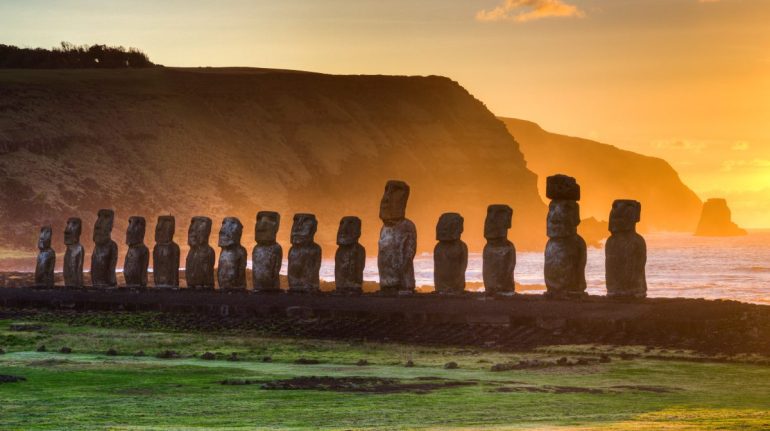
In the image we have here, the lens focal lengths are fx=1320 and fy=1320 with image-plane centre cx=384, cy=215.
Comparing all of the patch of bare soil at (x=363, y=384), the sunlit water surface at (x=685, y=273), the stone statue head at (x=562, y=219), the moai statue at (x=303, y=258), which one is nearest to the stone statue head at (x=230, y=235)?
the moai statue at (x=303, y=258)

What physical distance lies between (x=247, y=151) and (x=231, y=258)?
10448cm

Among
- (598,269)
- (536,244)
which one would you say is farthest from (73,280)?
(536,244)

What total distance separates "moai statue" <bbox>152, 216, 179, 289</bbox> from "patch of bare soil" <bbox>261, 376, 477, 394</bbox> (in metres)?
20.2

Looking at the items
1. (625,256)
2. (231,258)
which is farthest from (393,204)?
(625,256)

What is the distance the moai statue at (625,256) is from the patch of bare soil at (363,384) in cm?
1039

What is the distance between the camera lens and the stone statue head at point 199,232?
124ft

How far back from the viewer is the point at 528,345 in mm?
25344

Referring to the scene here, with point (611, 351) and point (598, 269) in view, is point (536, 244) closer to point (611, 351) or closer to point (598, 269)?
point (598, 269)

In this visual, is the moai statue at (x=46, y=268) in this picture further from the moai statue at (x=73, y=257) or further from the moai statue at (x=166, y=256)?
the moai statue at (x=166, y=256)

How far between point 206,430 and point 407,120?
14736 centimetres

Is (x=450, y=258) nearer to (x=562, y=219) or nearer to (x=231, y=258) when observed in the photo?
(x=562, y=219)

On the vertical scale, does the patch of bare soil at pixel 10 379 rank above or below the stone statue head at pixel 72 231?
below

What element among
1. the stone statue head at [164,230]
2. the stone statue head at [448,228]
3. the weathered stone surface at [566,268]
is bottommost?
the weathered stone surface at [566,268]

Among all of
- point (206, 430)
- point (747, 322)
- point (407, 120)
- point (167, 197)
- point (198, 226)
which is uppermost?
point (407, 120)
